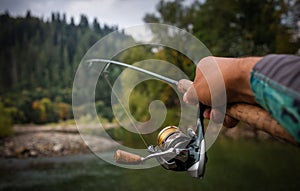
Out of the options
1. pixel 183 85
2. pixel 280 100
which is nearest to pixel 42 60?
pixel 183 85

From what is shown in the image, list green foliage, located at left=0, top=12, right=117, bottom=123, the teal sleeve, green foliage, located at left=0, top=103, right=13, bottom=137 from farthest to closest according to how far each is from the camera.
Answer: green foliage, located at left=0, top=12, right=117, bottom=123, green foliage, located at left=0, top=103, right=13, bottom=137, the teal sleeve

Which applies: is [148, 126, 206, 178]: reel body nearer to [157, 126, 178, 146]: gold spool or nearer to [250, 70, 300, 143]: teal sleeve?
[157, 126, 178, 146]: gold spool

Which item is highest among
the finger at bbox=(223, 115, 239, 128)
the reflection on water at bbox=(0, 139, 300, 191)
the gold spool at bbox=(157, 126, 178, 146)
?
the finger at bbox=(223, 115, 239, 128)

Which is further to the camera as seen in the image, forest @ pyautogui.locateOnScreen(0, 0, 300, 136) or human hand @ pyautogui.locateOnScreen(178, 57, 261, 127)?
forest @ pyautogui.locateOnScreen(0, 0, 300, 136)

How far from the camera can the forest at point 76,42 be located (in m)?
14.5

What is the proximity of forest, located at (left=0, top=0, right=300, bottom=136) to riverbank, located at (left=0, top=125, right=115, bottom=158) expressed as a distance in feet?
4.16

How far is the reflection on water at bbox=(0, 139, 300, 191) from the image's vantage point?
8055 millimetres

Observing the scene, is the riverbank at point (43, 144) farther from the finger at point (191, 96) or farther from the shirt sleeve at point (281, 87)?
the shirt sleeve at point (281, 87)

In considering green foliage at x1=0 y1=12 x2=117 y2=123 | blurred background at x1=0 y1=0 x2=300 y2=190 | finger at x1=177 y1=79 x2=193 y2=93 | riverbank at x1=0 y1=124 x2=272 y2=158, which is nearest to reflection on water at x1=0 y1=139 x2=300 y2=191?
blurred background at x1=0 y1=0 x2=300 y2=190

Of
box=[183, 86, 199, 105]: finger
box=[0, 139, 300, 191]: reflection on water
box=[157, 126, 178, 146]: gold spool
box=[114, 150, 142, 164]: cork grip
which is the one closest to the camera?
box=[183, 86, 199, 105]: finger

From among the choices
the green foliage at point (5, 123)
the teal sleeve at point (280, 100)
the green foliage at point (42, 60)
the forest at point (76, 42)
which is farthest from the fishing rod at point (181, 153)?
the green foliage at point (42, 60)

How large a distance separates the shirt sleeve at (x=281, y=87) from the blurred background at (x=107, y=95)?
78 cm

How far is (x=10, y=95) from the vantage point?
26.2 m

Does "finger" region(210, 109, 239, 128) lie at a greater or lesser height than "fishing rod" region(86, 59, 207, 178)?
greater
